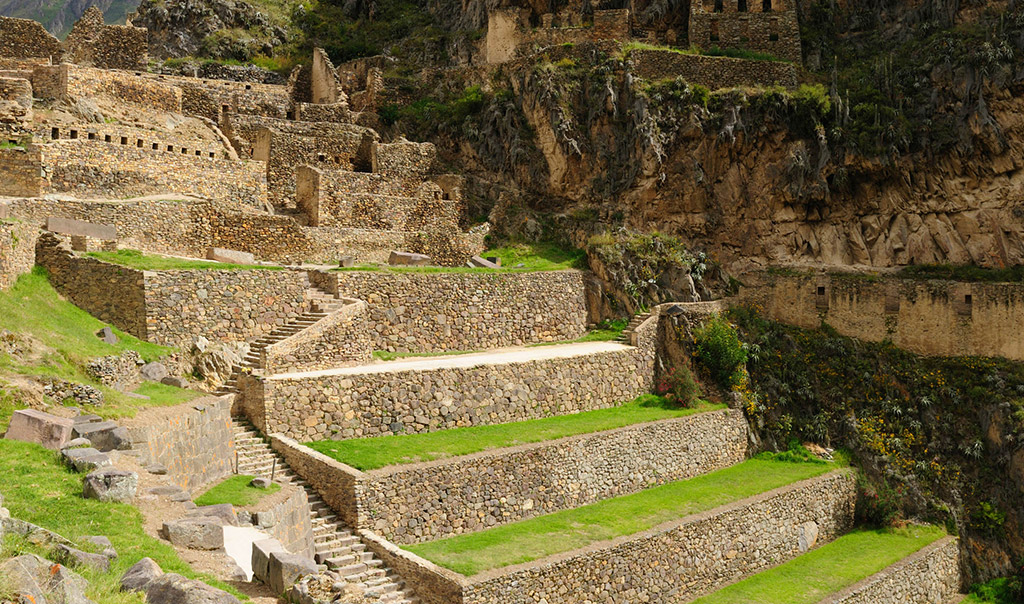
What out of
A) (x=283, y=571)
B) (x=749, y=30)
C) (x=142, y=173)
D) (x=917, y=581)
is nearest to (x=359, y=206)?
(x=142, y=173)

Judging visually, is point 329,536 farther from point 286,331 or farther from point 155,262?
point 155,262

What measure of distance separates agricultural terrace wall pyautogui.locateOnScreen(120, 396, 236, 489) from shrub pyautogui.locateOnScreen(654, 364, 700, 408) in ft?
40.6

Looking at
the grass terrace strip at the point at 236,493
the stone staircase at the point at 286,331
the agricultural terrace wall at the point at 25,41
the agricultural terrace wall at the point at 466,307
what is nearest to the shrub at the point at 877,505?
the agricultural terrace wall at the point at 466,307

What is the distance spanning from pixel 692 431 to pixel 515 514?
→ 6.69m

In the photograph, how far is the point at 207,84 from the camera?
99.8 ft

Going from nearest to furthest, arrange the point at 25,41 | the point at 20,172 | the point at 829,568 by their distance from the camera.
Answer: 1. the point at 829,568
2. the point at 20,172
3. the point at 25,41

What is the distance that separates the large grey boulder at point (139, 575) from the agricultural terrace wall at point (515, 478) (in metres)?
7.31

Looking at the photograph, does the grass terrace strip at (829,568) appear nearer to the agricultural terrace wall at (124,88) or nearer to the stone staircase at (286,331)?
the stone staircase at (286,331)

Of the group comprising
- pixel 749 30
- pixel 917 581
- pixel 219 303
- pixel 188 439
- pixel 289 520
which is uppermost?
pixel 749 30

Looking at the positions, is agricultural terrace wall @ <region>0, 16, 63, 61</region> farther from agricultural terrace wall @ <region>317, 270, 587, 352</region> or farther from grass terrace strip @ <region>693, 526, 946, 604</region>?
grass terrace strip @ <region>693, 526, 946, 604</region>

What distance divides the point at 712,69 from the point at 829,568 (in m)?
18.3

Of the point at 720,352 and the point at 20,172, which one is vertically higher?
the point at 20,172

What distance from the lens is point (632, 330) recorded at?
2548 centimetres

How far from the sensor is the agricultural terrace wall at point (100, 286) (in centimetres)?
1844
